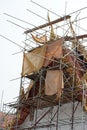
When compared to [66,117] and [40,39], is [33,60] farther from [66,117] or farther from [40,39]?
[66,117]

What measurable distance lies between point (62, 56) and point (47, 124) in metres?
3.84

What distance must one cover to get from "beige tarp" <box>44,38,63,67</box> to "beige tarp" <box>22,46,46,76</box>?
0.31 metres

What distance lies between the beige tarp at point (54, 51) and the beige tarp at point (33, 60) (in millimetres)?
311

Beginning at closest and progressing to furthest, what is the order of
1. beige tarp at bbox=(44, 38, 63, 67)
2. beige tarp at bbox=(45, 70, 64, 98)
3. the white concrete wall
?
beige tarp at bbox=(45, 70, 64, 98)
the white concrete wall
beige tarp at bbox=(44, 38, 63, 67)

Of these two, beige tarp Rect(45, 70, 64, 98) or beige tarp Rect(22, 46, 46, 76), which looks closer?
beige tarp Rect(45, 70, 64, 98)

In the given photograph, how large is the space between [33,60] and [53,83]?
2.30m

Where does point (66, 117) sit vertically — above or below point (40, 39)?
below

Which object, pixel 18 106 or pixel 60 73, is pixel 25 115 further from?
pixel 60 73

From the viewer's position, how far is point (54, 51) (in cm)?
1856

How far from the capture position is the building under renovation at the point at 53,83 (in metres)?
17.9

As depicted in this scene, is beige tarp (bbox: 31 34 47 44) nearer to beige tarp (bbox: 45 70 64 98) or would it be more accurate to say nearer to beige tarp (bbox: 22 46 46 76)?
beige tarp (bbox: 22 46 46 76)

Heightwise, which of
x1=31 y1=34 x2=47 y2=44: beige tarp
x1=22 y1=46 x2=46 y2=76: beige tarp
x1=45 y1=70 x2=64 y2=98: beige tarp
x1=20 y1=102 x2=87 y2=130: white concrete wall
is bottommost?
x1=20 y1=102 x2=87 y2=130: white concrete wall

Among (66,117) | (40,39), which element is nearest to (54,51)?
(40,39)

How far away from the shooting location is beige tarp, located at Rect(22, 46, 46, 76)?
19.0 metres
